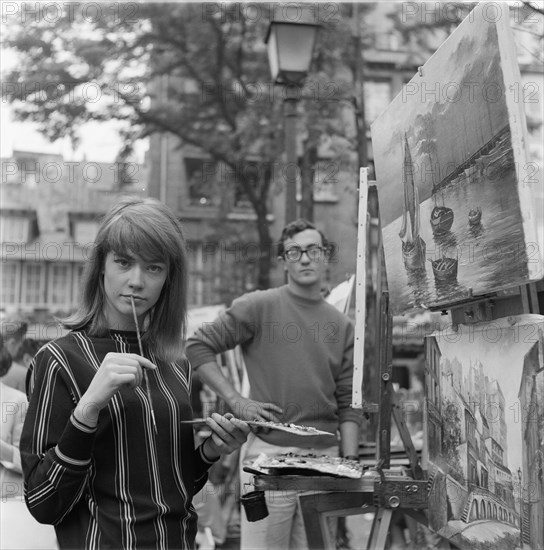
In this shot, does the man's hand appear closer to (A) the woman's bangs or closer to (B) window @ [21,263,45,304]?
(A) the woman's bangs

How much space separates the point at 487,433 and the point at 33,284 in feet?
85.7

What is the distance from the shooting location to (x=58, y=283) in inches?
1059

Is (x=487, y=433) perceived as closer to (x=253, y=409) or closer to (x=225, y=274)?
(x=253, y=409)

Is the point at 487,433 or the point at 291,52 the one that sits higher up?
the point at 291,52

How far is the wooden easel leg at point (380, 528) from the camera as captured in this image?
9.37 feet

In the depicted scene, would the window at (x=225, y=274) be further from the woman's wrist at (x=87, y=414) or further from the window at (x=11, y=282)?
the window at (x=11, y=282)

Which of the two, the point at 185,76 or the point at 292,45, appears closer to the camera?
the point at 292,45

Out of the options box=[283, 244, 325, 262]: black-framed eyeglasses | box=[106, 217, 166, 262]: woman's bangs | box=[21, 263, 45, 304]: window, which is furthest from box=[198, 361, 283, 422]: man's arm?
Answer: box=[21, 263, 45, 304]: window

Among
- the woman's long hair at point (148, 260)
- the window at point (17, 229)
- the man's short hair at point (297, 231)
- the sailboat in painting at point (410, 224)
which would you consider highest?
the window at point (17, 229)

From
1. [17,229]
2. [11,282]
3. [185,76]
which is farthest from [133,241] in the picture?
[17,229]

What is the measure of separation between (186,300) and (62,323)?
386 millimetres

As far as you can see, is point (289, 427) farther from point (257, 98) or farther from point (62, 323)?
point (257, 98)

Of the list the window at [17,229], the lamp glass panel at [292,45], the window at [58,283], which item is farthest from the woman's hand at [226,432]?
the window at [17,229]

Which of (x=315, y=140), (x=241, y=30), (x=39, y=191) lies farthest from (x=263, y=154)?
(x=39, y=191)
